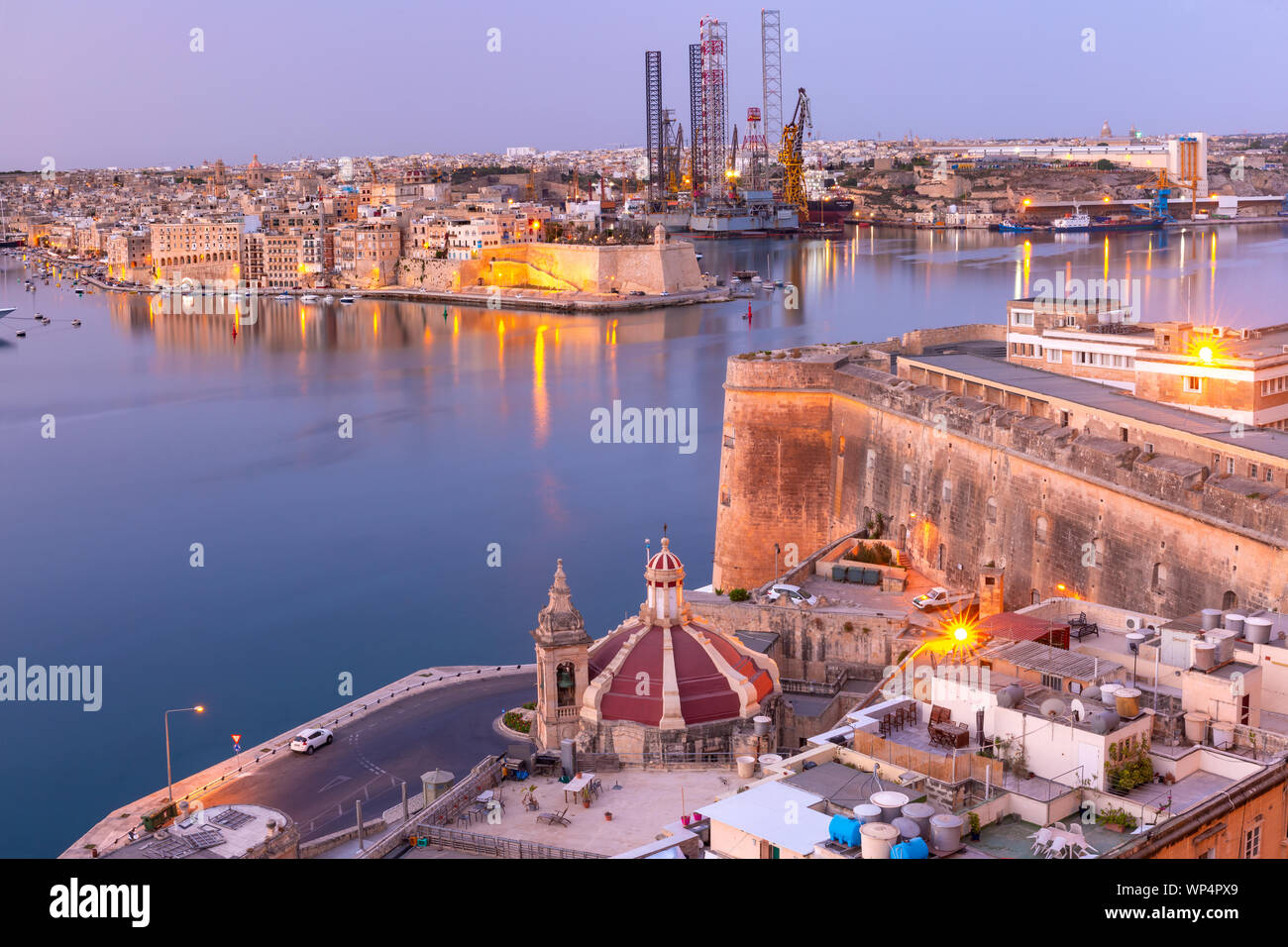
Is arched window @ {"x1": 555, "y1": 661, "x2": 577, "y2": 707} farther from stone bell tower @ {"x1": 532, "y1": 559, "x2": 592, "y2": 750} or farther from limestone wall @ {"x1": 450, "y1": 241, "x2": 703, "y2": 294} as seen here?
limestone wall @ {"x1": 450, "y1": 241, "x2": 703, "y2": 294}

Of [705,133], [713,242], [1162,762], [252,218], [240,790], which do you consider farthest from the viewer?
[705,133]

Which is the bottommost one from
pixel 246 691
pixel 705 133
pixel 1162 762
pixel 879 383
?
pixel 246 691

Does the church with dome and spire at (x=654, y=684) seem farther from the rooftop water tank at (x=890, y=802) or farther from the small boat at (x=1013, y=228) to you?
the small boat at (x=1013, y=228)

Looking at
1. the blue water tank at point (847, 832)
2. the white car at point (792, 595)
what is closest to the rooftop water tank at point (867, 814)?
the blue water tank at point (847, 832)

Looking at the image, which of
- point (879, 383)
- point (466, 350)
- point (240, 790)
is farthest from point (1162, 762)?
point (466, 350)

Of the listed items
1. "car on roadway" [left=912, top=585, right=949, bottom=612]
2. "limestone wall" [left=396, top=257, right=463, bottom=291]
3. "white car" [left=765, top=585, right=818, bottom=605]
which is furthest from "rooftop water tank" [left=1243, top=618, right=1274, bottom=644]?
"limestone wall" [left=396, top=257, right=463, bottom=291]
